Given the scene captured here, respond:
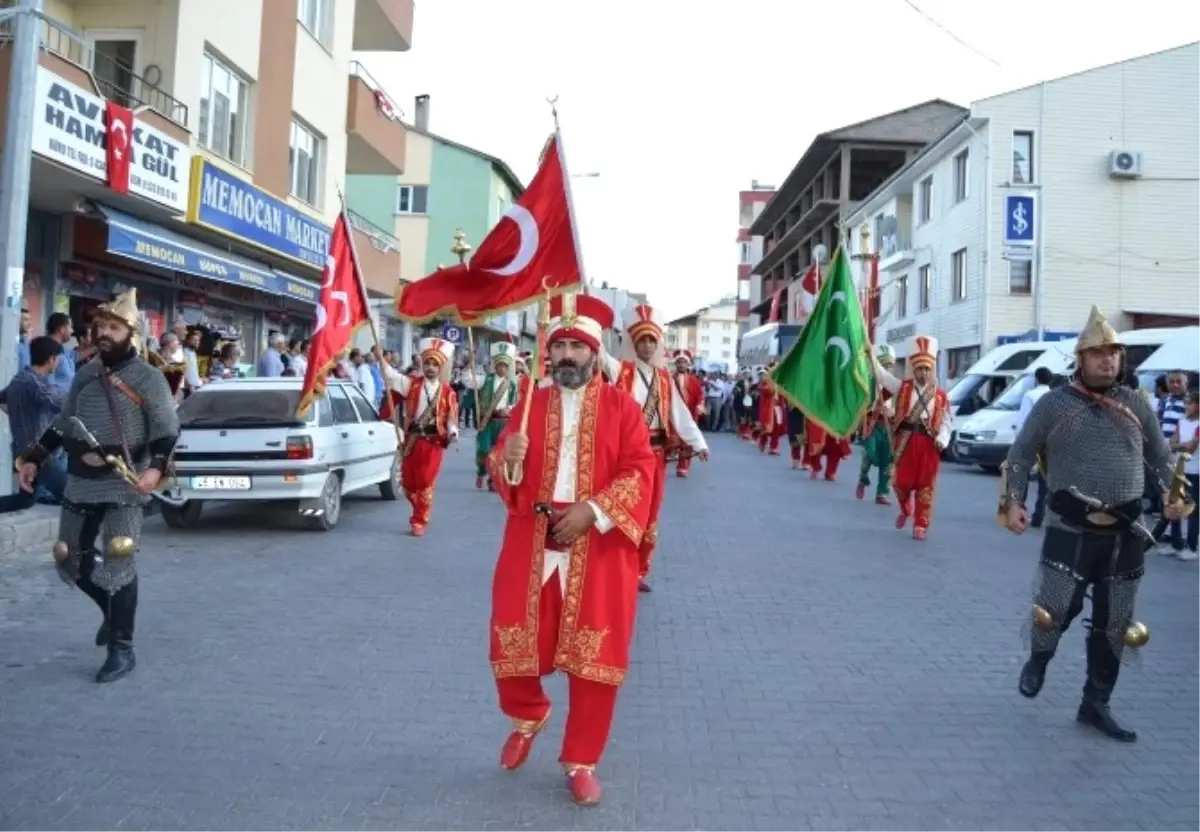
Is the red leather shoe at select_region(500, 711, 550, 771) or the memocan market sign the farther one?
the memocan market sign

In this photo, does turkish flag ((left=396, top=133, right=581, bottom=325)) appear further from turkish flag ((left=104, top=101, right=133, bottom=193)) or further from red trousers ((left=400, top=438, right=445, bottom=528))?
turkish flag ((left=104, top=101, right=133, bottom=193))

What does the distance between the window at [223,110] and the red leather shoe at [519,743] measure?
1522 centimetres

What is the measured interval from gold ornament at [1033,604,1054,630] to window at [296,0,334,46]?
19.7m

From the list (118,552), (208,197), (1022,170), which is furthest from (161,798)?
(1022,170)

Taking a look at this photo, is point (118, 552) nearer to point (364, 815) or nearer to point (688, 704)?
point (364, 815)

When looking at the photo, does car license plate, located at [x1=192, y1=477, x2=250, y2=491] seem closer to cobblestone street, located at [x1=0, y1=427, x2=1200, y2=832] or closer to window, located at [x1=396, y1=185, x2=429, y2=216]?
cobblestone street, located at [x1=0, y1=427, x2=1200, y2=832]

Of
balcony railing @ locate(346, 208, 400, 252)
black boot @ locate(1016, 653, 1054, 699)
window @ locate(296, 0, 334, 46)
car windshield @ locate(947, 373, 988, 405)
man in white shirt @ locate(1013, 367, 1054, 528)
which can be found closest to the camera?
black boot @ locate(1016, 653, 1054, 699)

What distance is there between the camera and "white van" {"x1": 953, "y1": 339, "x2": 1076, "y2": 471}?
830 inches

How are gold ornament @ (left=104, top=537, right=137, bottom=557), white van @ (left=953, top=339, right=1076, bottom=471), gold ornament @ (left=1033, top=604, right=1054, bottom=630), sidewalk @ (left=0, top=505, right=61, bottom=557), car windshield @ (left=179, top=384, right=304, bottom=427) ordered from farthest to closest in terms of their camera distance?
white van @ (left=953, top=339, right=1076, bottom=471) < car windshield @ (left=179, top=384, right=304, bottom=427) < sidewalk @ (left=0, top=505, right=61, bottom=557) < gold ornament @ (left=104, top=537, right=137, bottom=557) < gold ornament @ (left=1033, top=604, right=1054, bottom=630)

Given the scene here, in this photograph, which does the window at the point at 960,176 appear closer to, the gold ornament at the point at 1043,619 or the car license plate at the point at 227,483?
the car license plate at the point at 227,483

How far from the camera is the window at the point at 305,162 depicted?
22.5m

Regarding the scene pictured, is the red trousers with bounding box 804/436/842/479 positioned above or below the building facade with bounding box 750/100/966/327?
below

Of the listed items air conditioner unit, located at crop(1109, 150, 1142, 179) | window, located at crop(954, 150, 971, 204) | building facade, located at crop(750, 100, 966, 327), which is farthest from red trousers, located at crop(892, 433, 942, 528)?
building facade, located at crop(750, 100, 966, 327)

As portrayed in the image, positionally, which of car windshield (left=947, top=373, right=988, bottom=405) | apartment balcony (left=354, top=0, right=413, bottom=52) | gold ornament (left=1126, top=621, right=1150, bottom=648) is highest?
apartment balcony (left=354, top=0, right=413, bottom=52)
